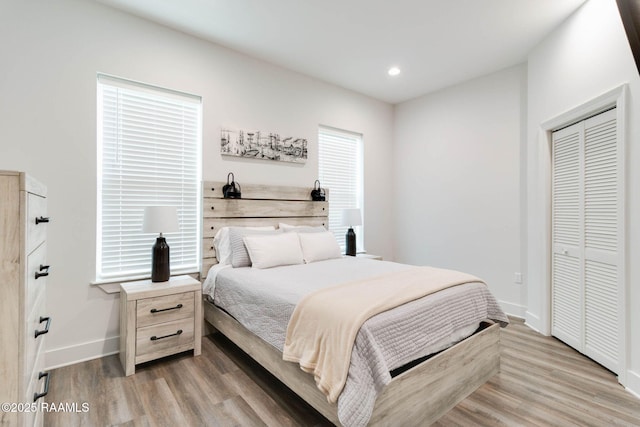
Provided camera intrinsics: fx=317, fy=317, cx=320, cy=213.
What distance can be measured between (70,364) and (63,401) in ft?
1.90

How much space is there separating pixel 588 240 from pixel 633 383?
3.53 ft

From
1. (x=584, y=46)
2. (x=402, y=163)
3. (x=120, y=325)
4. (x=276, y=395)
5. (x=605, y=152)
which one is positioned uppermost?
(x=584, y=46)

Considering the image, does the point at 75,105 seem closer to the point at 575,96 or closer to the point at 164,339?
the point at 164,339

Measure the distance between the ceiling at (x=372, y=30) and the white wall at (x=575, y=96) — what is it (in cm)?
21

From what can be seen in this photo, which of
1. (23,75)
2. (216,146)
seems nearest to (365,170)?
(216,146)

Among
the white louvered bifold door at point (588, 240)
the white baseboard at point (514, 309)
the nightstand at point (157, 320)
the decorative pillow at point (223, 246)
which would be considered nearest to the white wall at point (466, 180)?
the white baseboard at point (514, 309)

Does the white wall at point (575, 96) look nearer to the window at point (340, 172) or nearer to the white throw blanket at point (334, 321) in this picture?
the white throw blanket at point (334, 321)

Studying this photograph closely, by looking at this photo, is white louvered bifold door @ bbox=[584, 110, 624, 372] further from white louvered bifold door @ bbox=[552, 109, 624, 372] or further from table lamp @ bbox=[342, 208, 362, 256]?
table lamp @ bbox=[342, 208, 362, 256]

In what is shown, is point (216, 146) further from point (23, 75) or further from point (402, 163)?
point (402, 163)

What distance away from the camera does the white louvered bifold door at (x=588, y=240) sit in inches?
94.0

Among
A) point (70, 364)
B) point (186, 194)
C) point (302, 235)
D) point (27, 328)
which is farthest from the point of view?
point (302, 235)

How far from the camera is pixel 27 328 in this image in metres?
1.23

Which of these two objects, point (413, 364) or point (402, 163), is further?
point (402, 163)

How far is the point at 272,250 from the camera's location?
2.93m
